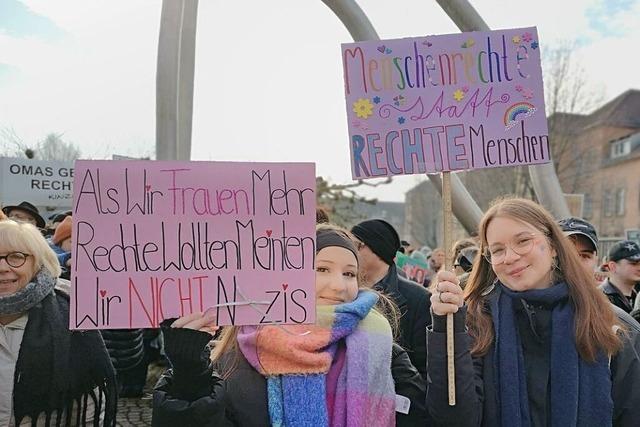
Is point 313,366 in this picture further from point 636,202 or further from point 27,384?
point 636,202

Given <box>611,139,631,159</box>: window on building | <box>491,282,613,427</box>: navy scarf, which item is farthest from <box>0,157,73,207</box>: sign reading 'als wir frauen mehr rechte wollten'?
<box>611,139,631,159</box>: window on building

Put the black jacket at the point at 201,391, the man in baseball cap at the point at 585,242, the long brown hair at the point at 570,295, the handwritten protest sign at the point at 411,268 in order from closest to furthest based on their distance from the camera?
1. the black jacket at the point at 201,391
2. the long brown hair at the point at 570,295
3. the man in baseball cap at the point at 585,242
4. the handwritten protest sign at the point at 411,268

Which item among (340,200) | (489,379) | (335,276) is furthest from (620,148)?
(335,276)

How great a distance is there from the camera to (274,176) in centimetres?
195

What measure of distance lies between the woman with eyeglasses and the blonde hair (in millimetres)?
1658

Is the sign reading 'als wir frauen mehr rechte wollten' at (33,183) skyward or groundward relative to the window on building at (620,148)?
groundward

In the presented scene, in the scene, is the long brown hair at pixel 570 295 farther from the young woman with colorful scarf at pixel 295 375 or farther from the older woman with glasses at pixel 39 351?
the older woman with glasses at pixel 39 351

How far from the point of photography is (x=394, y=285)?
367cm

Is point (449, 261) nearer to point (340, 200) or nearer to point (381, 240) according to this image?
point (381, 240)

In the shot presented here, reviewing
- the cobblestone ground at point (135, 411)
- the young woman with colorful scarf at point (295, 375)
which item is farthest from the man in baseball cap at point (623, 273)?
the cobblestone ground at point (135, 411)

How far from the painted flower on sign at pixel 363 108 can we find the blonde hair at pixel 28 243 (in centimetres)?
146

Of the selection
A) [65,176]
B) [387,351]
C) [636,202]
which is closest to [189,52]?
[65,176]

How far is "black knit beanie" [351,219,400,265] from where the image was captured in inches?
150

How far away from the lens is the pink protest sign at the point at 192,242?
73.3 inches
